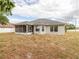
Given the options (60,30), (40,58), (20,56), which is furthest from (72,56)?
(60,30)

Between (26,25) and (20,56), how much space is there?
2639 centimetres

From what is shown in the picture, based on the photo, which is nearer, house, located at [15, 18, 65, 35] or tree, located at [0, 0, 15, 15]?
tree, located at [0, 0, 15, 15]

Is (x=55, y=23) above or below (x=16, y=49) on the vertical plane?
above

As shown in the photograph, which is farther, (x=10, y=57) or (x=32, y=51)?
(x=32, y=51)

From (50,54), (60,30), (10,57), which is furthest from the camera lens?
(60,30)

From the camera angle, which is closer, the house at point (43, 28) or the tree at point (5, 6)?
the tree at point (5, 6)

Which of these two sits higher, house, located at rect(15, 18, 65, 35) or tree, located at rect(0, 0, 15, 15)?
tree, located at rect(0, 0, 15, 15)

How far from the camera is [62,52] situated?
67.2ft

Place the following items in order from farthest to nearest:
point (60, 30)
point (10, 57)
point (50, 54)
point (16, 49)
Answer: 1. point (60, 30)
2. point (16, 49)
3. point (50, 54)
4. point (10, 57)

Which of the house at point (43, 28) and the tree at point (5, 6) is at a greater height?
the tree at point (5, 6)

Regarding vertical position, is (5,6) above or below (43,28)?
above

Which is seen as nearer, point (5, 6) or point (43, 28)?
point (5, 6)

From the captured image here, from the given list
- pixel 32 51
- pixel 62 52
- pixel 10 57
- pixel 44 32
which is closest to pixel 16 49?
pixel 32 51

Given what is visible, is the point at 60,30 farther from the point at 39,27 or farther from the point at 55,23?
the point at 39,27
